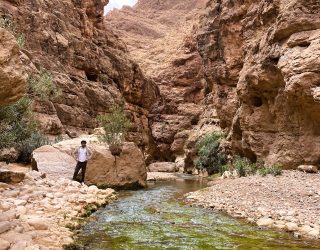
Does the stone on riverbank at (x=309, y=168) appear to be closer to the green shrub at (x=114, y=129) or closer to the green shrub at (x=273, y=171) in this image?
the green shrub at (x=273, y=171)

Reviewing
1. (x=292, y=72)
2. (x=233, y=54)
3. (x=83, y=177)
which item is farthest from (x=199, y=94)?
(x=83, y=177)

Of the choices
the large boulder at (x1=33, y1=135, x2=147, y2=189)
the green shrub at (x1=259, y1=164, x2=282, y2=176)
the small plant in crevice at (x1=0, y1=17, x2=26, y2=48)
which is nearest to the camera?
the small plant in crevice at (x1=0, y1=17, x2=26, y2=48)

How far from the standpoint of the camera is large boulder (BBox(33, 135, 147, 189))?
61.6ft

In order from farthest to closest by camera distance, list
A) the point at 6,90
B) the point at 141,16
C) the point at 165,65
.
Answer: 1. the point at 141,16
2. the point at 165,65
3. the point at 6,90

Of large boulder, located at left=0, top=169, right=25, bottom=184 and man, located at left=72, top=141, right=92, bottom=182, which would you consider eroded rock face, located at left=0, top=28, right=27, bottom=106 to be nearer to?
large boulder, located at left=0, top=169, right=25, bottom=184

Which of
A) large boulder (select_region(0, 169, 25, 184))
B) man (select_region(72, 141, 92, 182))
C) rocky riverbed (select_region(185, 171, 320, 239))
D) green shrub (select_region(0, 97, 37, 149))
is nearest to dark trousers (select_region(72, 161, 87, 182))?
man (select_region(72, 141, 92, 182))

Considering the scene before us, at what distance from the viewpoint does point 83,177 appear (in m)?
17.8

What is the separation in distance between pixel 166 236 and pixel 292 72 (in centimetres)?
1542

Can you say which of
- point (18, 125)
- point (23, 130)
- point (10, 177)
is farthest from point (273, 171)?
point (18, 125)

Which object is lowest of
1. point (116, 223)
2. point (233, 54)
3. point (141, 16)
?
point (116, 223)

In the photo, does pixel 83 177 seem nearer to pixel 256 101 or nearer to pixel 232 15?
pixel 256 101

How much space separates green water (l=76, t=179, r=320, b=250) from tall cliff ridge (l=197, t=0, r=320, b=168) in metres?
11.4

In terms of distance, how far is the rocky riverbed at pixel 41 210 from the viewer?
7.16 m

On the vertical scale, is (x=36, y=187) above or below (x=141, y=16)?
below
